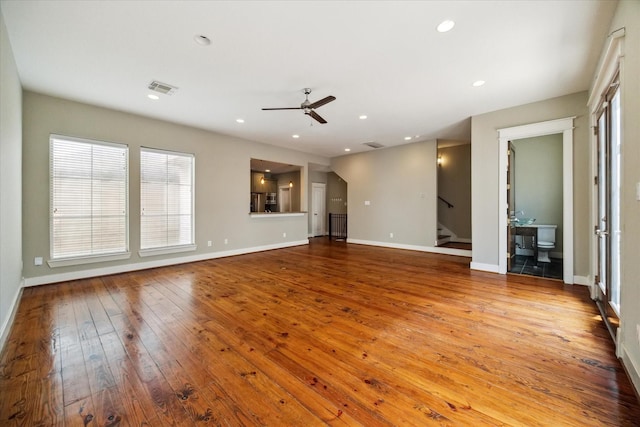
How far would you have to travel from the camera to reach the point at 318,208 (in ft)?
34.3

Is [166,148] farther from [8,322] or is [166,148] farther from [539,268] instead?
[539,268]

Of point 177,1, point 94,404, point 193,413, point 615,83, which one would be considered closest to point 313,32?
point 177,1

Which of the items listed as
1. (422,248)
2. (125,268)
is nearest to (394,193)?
(422,248)

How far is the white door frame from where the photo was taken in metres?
3.90

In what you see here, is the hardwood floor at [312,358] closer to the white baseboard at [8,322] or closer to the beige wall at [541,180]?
the white baseboard at [8,322]

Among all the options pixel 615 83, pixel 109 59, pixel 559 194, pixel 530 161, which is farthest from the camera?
pixel 530 161

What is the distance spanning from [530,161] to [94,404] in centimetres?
806

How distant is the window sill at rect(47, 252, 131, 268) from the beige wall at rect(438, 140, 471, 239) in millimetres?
8305

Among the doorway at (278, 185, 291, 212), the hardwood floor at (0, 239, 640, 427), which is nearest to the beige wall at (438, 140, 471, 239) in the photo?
the hardwood floor at (0, 239, 640, 427)

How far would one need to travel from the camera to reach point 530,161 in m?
5.98

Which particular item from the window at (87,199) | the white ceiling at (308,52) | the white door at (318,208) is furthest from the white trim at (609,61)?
the white door at (318,208)

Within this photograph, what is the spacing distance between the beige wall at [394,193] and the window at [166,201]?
4752 millimetres

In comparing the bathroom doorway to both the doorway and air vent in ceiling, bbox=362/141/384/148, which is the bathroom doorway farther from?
the doorway

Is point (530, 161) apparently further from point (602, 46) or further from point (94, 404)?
point (94, 404)
